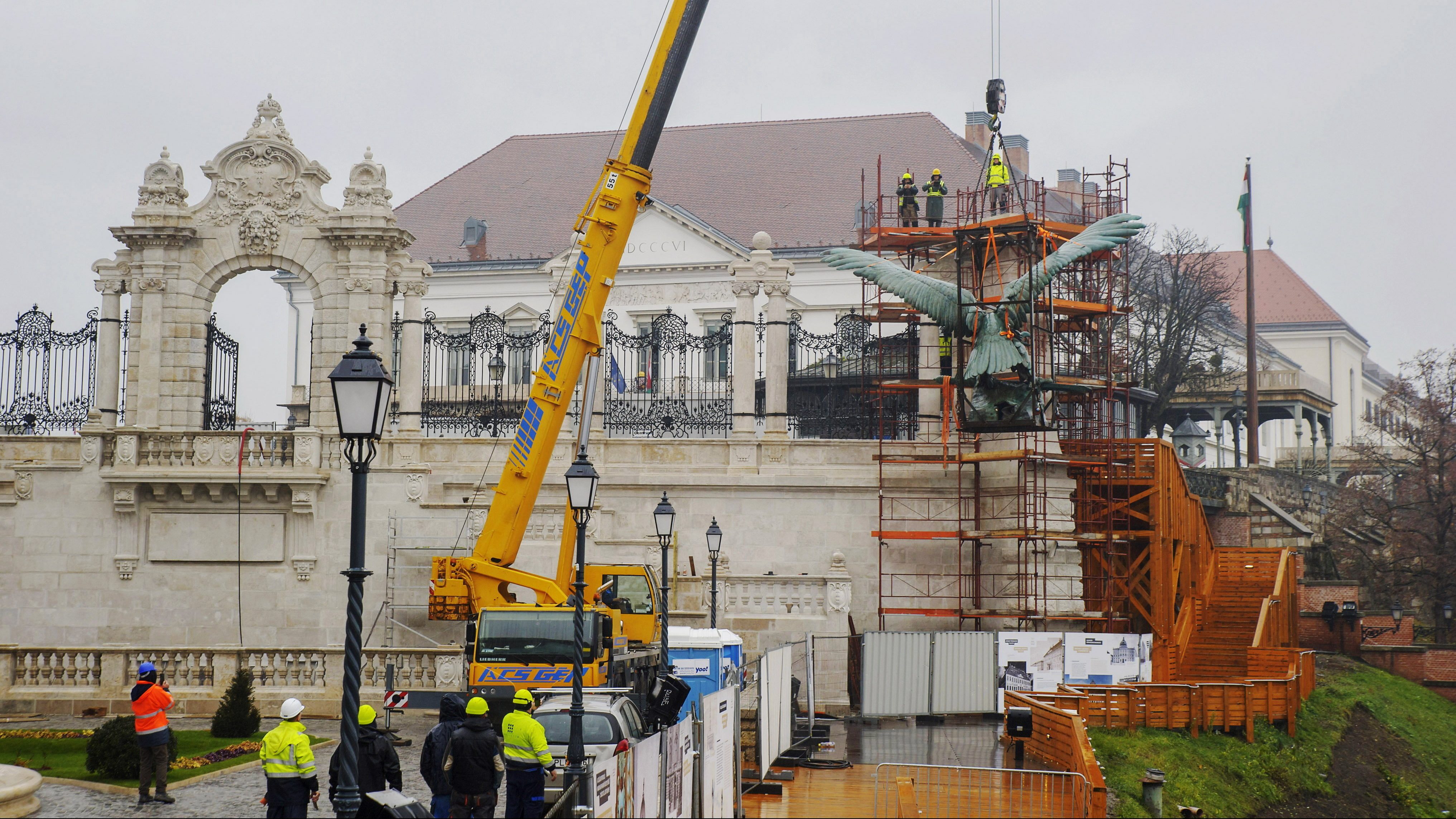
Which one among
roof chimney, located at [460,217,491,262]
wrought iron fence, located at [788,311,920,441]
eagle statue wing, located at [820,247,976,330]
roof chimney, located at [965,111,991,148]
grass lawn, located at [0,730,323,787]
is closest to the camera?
grass lawn, located at [0,730,323,787]

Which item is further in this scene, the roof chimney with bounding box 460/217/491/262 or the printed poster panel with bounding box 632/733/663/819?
the roof chimney with bounding box 460/217/491/262

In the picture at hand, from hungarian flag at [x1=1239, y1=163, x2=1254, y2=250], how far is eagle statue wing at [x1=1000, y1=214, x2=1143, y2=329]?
22469 mm

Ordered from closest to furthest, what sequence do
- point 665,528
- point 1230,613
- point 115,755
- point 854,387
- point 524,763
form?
point 524,763
point 115,755
point 665,528
point 854,387
point 1230,613

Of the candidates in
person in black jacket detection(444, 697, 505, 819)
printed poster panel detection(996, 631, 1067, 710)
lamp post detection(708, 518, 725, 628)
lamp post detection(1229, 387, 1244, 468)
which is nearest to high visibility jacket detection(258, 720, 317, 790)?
person in black jacket detection(444, 697, 505, 819)

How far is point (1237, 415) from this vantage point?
2206 inches

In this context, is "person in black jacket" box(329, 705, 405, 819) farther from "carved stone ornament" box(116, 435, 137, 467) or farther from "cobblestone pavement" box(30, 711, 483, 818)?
"carved stone ornament" box(116, 435, 137, 467)

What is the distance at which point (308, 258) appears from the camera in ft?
93.7

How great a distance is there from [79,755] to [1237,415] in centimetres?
4776

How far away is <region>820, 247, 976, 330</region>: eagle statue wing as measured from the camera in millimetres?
27312

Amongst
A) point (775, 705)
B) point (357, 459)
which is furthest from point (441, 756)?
point (775, 705)

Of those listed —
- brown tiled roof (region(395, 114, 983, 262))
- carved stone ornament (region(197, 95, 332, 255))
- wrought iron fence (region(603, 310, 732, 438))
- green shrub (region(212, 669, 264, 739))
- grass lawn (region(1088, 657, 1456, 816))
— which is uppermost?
brown tiled roof (region(395, 114, 983, 262))

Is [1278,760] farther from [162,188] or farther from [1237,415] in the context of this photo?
[1237,415]

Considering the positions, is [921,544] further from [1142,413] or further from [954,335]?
[1142,413]

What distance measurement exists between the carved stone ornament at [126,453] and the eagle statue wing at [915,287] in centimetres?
1460
